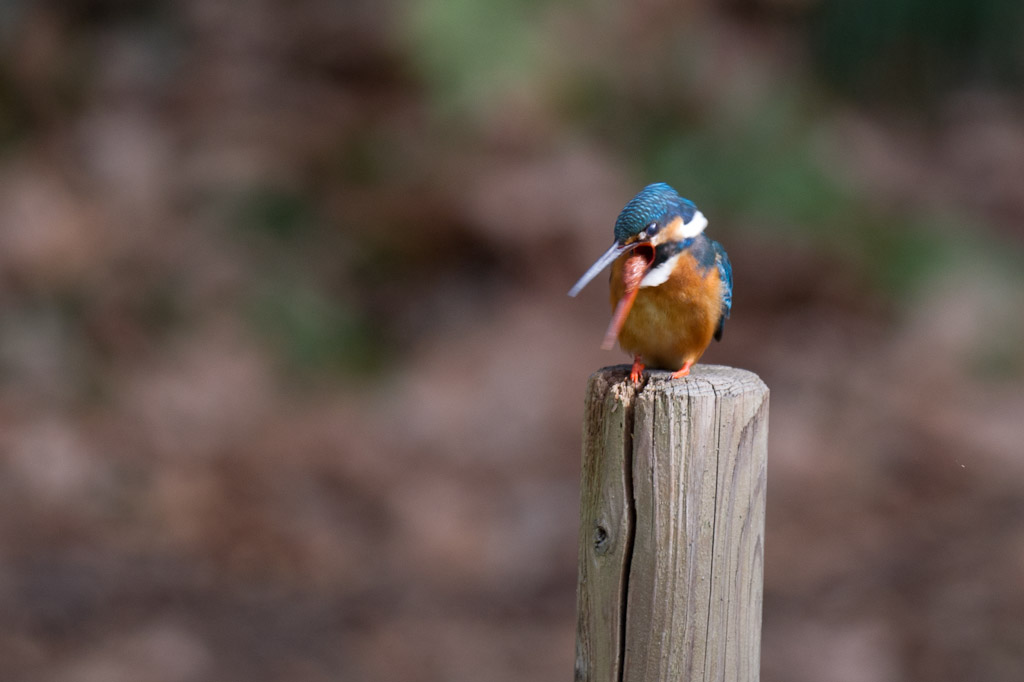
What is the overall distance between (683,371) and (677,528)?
1.29ft

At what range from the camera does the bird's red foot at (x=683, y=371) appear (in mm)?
2234

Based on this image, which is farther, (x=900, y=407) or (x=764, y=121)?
(x=764, y=121)

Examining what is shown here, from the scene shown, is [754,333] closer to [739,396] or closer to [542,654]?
[542,654]

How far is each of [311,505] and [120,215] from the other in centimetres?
255

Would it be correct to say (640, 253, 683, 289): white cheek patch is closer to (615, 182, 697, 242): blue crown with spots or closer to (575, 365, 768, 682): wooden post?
(615, 182, 697, 242): blue crown with spots

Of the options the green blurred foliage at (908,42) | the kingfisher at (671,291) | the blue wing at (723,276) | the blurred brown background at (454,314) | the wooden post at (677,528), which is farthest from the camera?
the green blurred foliage at (908,42)

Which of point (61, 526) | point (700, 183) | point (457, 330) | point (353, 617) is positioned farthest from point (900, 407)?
point (61, 526)

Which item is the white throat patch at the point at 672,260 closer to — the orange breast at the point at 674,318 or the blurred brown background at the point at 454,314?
the orange breast at the point at 674,318

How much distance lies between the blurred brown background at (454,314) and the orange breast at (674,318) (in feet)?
10.3

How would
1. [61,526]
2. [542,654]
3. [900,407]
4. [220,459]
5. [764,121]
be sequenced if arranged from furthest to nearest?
[764,121] → [900,407] → [220,459] → [61,526] → [542,654]

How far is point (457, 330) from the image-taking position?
298 inches

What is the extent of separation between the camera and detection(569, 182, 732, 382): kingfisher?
7.78 ft

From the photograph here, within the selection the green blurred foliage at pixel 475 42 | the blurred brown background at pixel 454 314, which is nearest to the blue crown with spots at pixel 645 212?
the blurred brown background at pixel 454 314


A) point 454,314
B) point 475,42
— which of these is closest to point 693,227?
point 475,42
